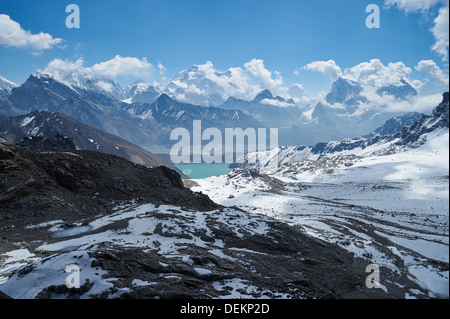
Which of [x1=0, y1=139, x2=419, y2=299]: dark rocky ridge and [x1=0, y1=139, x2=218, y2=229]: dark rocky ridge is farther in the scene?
[x1=0, y1=139, x2=218, y2=229]: dark rocky ridge

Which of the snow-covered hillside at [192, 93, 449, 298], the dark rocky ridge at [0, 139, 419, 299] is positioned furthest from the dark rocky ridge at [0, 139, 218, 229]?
the snow-covered hillside at [192, 93, 449, 298]

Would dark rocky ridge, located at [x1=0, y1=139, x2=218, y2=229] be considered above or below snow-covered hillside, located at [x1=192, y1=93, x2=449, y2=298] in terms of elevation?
above

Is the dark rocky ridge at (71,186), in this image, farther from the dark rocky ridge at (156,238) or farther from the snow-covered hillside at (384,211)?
the snow-covered hillside at (384,211)

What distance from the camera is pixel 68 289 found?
1312cm

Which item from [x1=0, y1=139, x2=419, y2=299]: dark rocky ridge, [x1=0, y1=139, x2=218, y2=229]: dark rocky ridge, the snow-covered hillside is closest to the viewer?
[x1=0, y1=139, x2=419, y2=299]: dark rocky ridge

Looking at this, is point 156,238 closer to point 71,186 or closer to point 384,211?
point 71,186

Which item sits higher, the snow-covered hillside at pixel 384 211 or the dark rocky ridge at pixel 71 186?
the dark rocky ridge at pixel 71 186

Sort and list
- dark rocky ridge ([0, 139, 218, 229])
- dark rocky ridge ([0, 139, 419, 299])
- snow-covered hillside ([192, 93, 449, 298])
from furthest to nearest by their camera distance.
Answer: dark rocky ridge ([0, 139, 218, 229]) < snow-covered hillside ([192, 93, 449, 298]) < dark rocky ridge ([0, 139, 419, 299])

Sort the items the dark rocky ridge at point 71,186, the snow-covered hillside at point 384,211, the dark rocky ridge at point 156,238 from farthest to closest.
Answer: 1. the dark rocky ridge at point 71,186
2. the snow-covered hillside at point 384,211
3. the dark rocky ridge at point 156,238

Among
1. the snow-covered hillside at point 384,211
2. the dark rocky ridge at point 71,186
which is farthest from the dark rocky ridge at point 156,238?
the snow-covered hillside at point 384,211

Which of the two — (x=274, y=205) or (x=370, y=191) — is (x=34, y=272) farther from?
(x=370, y=191)

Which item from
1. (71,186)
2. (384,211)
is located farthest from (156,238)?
(384,211)

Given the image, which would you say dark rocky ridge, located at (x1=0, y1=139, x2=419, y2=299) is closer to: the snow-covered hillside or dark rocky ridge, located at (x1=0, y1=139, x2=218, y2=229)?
dark rocky ridge, located at (x1=0, y1=139, x2=218, y2=229)

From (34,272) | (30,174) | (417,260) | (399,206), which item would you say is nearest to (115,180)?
(30,174)
